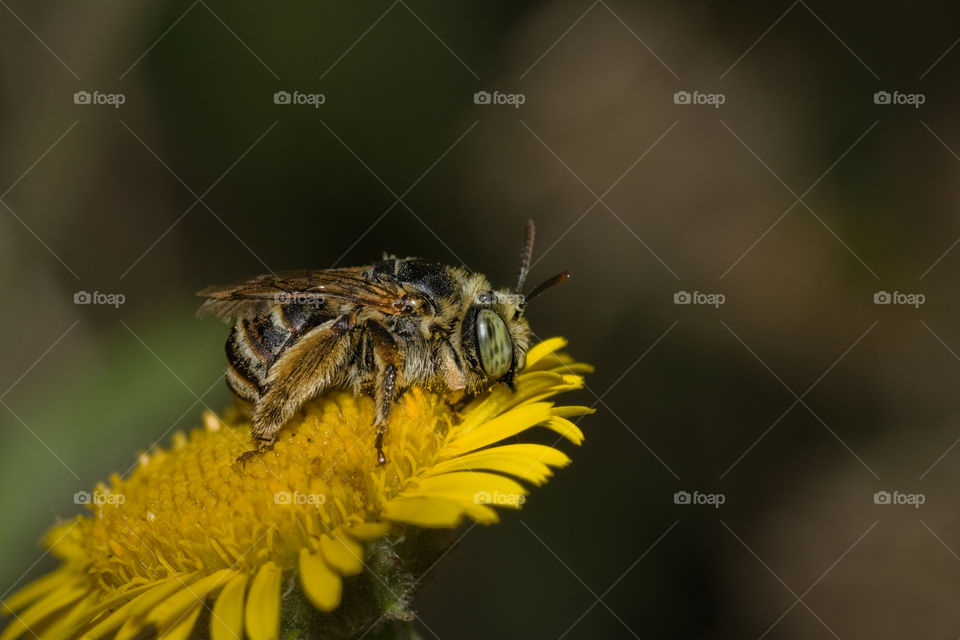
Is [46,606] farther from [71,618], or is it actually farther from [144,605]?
[144,605]

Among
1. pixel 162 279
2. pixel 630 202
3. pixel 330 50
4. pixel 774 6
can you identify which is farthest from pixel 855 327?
pixel 162 279

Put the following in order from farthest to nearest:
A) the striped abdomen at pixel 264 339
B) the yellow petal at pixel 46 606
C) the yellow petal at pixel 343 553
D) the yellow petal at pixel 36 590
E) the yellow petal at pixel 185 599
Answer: the yellow petal at pixel 36 590 < the yellow petal at pixel 46 606 < the striped abdomen at pixel 264 339 < the yellow petal at pixel 185 599 < the yellow petal at pixel 343 553

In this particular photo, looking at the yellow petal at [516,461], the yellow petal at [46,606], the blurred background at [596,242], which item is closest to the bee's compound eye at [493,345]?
the yellow petal at [516,461]

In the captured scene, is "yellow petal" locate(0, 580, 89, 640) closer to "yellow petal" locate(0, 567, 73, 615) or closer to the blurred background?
"yellow petal" locate(0, 567, 73, 615)

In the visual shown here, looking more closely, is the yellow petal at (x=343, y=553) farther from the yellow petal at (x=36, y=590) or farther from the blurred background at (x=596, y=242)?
the blurred background at (x=596, y=242)

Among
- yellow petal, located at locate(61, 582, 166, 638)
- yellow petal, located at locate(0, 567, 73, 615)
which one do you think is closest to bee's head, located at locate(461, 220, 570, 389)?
yellow petal, located at locate(61, 582, 166, 638)

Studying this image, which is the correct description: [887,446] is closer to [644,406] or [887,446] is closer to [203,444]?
[644,406]
